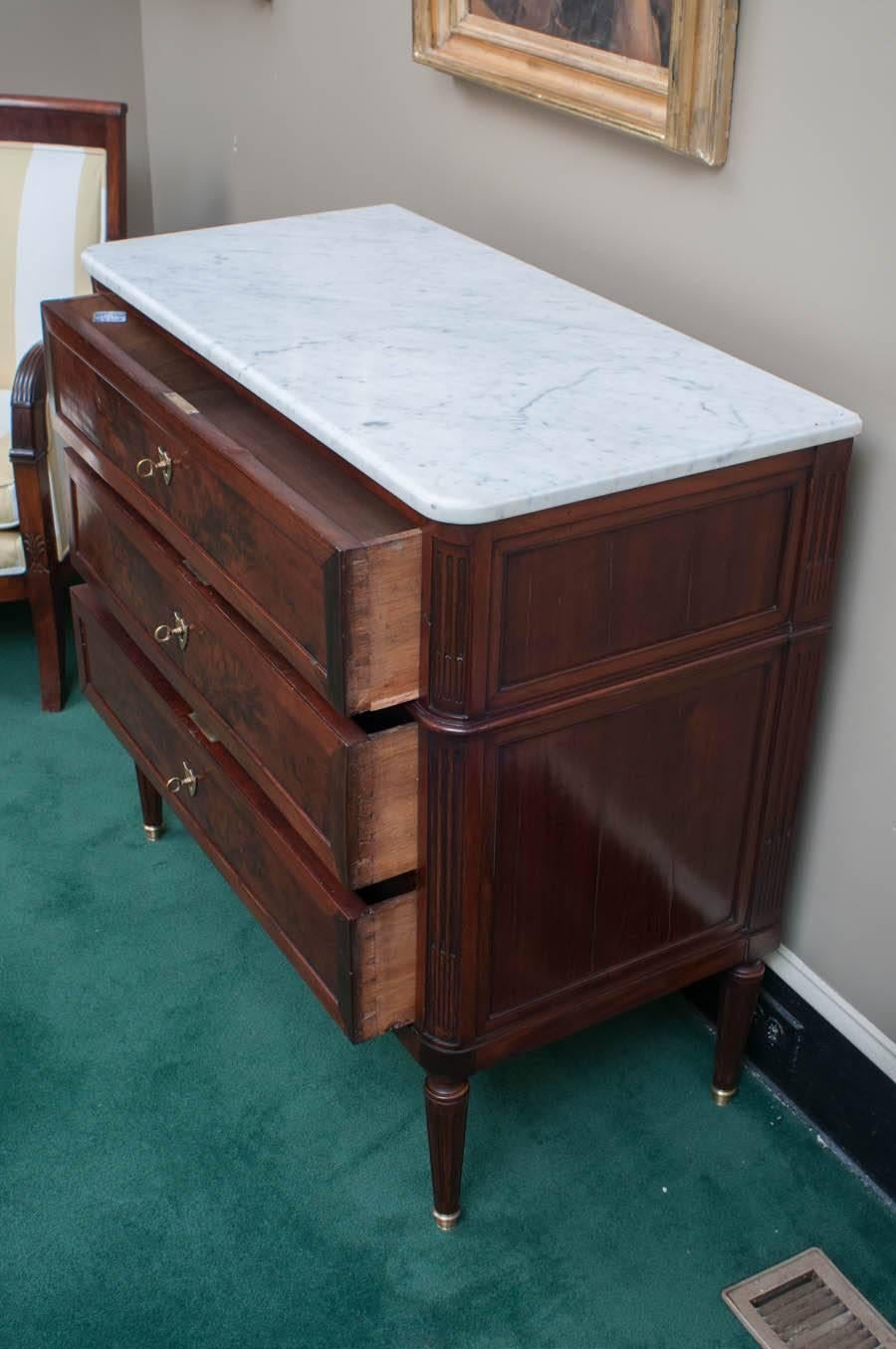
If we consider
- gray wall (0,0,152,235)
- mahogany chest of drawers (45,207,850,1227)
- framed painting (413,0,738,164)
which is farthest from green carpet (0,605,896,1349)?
gray wall (0,0,152,235)

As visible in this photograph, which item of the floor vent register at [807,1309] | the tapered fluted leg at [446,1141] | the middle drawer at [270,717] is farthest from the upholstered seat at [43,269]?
the floor vent register at [807,1309]

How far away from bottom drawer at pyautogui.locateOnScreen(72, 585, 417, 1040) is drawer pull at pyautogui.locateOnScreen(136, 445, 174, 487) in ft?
0.88

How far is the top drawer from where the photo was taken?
1162 millimetres

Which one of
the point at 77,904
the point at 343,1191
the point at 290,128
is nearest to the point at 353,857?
the point at 343,1191

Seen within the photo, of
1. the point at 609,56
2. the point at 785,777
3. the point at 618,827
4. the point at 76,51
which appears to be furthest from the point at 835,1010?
the point at 76,51

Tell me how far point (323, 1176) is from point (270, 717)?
54 cm

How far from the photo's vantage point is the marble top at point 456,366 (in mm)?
1169

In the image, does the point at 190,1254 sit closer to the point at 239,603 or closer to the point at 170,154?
the point at 239,603

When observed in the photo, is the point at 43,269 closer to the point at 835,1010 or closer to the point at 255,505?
the point at 255,505

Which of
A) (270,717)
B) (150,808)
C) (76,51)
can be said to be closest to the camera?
(270,717)

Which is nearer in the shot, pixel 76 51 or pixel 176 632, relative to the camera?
pixel 176 632

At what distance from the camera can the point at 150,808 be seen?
2029 millimetres

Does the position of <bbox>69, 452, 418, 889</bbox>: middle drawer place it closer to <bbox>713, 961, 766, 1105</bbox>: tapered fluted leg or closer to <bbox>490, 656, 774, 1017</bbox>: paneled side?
<bbox>490, 656, 774, 1017</bbox>: paneled side

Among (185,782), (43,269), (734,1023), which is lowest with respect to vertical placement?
(734,1023)
